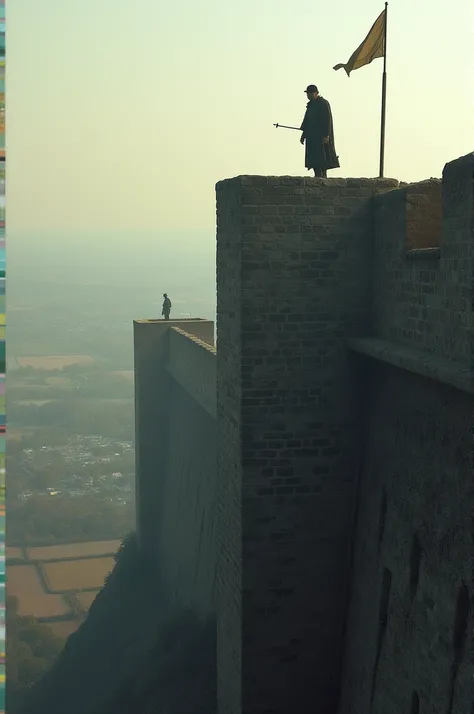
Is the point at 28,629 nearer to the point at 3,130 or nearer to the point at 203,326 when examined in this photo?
the point at 203,326

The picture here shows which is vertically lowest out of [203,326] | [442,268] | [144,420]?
[144,420]

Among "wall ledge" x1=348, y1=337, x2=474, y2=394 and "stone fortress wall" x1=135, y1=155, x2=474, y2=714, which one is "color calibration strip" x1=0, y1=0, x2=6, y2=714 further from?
"stone fortress wall" x1=135, y1=155, x2=474, y2=714

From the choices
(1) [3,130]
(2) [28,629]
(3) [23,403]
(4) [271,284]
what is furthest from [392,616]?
(3) [23,403]

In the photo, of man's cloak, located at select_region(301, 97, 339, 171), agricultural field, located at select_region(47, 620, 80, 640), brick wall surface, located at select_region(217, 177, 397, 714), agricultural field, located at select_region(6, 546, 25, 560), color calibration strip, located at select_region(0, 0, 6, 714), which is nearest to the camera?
color calibration strip, located at select_region(0, 0, 6, 714)

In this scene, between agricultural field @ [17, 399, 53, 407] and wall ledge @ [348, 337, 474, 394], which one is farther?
agricultural field @ [17, 399, 53, 407]

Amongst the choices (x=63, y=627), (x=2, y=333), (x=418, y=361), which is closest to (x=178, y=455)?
(x=418, y=361)

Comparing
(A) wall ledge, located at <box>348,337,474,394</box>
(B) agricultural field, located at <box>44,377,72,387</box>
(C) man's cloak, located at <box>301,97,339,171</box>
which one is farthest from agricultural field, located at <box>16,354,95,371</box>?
(A) wall ledge, located at <box>348,337,474,394</box>

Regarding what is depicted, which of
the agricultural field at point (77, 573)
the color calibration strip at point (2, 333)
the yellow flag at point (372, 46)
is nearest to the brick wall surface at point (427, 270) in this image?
the yellow flag at point (372, 46)
